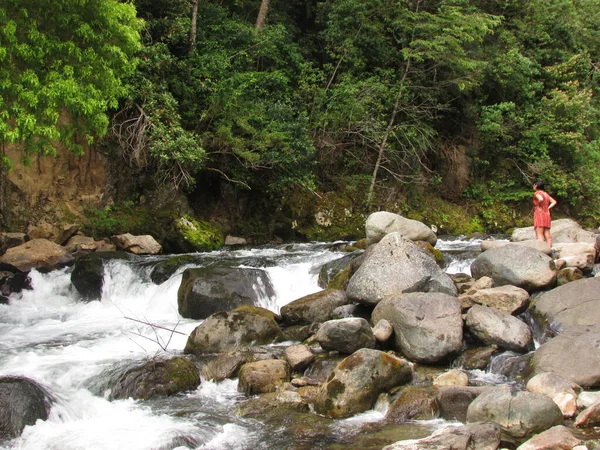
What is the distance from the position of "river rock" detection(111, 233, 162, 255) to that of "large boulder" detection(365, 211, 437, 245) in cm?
580

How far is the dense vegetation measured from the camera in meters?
16.3

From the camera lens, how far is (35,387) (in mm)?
6859

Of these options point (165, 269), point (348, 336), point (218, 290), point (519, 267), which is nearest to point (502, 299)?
point (519, 267)

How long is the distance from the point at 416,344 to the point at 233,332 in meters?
2.85

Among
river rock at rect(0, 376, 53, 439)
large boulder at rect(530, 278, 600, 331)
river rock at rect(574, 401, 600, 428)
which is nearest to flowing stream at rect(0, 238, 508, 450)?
river rock at rect(0, 376, 53, 439)

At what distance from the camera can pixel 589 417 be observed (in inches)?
232

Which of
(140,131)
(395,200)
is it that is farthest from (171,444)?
(395,200)

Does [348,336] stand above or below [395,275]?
below

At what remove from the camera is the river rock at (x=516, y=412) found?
19.3 ft

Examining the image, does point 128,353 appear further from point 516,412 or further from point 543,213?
point 543,213

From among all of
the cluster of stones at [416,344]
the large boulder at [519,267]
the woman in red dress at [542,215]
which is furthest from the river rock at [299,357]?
the woman in red dress at [542,215]

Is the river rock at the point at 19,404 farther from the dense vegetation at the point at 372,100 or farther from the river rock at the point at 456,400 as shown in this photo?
the dense vegetation at the point at 372,100

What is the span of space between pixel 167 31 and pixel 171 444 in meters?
13.4

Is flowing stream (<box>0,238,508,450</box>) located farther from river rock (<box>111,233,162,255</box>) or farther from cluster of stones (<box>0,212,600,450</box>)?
river rock (<box>111,233,162,255</box>)
